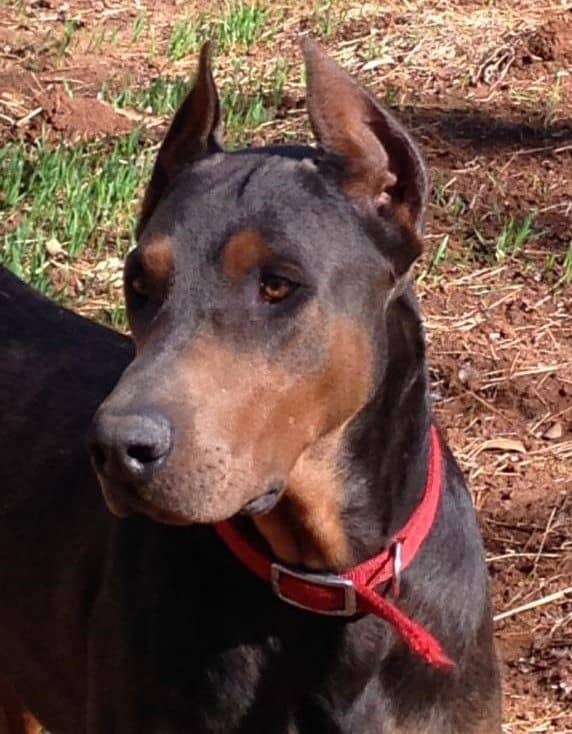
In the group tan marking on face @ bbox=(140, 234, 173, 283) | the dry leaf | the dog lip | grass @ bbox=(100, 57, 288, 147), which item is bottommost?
grass @ bbox=(100, 57, 288, 147)

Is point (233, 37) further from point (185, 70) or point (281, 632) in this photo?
point (281, 632)

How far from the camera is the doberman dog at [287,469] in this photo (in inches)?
138

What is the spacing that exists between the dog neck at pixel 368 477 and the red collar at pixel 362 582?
0.03 m

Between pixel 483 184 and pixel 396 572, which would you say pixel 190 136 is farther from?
pixel 483 184

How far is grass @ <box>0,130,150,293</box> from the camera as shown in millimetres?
7391

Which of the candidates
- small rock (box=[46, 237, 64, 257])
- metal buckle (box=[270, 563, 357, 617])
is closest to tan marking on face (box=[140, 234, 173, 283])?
metal buckle (box=[270, 563, 357, 617])

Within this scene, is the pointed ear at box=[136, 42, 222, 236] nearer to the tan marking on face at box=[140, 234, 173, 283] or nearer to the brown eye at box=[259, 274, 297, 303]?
the tan marking on face at box=[140, 234, 173, 283]

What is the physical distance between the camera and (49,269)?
7348mm

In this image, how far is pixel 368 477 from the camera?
12.8 ft

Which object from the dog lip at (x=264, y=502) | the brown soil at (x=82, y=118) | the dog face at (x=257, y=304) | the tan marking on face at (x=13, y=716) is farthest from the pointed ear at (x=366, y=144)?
the brown soil at (x=82, y=118)

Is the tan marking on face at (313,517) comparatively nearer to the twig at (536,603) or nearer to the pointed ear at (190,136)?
the pointed ear at (190,136)

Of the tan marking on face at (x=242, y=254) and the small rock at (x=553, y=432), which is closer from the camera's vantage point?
the tan marking on face at (x=242, y=254)

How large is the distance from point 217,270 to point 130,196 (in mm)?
4151

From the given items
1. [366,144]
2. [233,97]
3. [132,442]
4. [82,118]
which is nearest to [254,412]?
[132,442]
